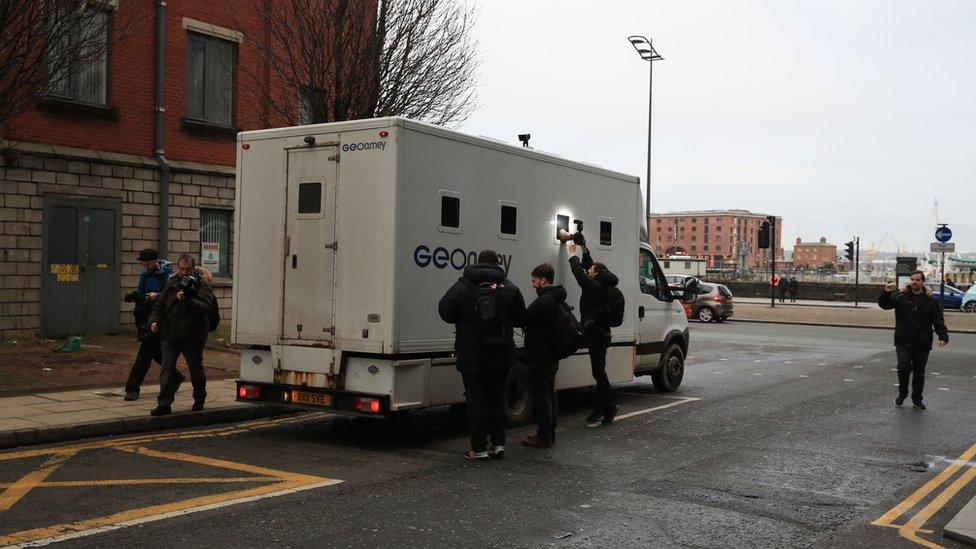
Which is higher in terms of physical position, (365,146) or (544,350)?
(365,146)

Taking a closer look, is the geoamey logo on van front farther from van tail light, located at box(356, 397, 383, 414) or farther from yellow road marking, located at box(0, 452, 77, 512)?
yellow road marking, located at box(0, 452, 77, 512)

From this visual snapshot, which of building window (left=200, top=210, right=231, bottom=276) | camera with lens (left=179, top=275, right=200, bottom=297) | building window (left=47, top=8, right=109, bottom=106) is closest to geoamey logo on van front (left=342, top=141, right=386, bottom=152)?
camera with lens (left=179, top=275, right=200, bottom=297)

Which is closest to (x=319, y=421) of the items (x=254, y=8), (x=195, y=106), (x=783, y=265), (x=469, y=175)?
(x=469, y=175)

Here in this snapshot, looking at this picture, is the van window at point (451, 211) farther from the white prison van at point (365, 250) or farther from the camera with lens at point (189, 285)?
the camera with lens at point (189, 285)

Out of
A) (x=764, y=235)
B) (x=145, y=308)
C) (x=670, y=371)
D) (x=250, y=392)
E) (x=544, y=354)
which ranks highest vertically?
(x=764, y=235)

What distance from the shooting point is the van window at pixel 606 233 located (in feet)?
37.5

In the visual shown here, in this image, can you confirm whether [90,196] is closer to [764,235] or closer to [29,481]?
[29,481]

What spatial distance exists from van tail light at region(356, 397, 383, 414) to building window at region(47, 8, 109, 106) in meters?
7.21

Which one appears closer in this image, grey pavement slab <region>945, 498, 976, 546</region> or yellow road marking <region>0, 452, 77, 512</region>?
grey pavement slab <region>945, 498, 976, 546</region>

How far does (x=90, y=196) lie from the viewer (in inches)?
651

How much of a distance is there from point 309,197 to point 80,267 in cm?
937

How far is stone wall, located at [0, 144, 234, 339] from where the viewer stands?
50.2 ft

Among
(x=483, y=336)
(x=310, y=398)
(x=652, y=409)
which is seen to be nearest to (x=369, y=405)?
(x=310, y=398)

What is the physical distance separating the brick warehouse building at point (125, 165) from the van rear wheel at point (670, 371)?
9.90 metres
